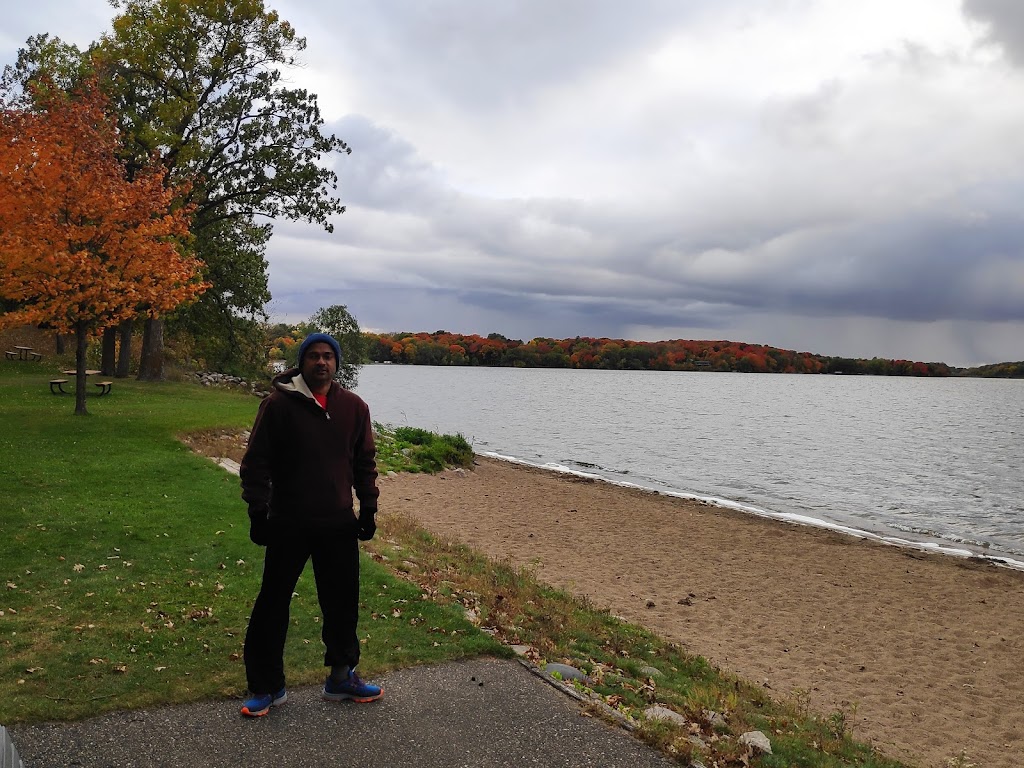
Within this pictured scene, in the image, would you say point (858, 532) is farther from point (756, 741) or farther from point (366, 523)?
point (366, 523)

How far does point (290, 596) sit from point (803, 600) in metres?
9.99

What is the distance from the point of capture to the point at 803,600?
12430mm

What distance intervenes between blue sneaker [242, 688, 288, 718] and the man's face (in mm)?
2073

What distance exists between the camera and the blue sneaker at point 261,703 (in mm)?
4855

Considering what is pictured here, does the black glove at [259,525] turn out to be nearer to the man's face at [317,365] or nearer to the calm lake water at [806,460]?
the man's face at [317,365]

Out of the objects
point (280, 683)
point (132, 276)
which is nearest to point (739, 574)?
point (280, 683)

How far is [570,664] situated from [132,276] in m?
16.2

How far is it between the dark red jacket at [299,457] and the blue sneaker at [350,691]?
117 cm

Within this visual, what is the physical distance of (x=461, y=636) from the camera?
6.67m

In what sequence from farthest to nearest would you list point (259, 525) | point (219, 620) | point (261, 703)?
point (219, 620)
point (261, 703)
point (259, 525)

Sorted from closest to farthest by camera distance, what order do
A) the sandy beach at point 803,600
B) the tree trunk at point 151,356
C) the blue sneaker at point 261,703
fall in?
the blue sneaker at point 261,703 < the sandy beach at point 803,600 < the tree trunk at point 151,356

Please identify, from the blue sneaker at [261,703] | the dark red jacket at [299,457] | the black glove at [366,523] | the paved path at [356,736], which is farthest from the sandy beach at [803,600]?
the dark red jacket at [299,457]

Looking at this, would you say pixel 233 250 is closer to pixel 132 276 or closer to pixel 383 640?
pixel 132 276

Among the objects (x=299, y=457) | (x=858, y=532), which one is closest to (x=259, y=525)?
(x=299, y=457)
